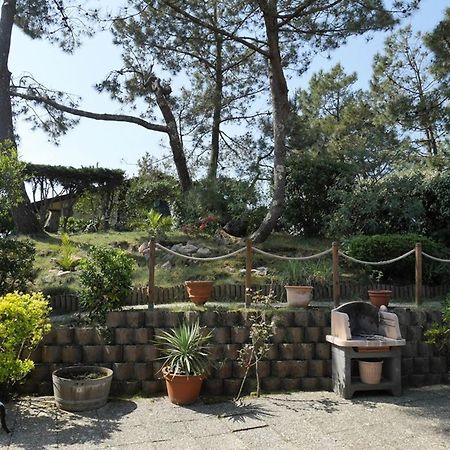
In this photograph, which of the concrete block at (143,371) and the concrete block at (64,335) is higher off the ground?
the concrete block at (64,335)

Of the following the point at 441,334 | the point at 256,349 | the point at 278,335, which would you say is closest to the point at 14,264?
the point at 256,349

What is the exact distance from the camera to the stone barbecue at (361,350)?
4.49 meters

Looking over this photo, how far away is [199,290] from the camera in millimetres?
5227

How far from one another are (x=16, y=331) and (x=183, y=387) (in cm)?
156

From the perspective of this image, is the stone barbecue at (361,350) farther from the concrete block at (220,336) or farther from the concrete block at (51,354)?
the concrete block at (51,354)

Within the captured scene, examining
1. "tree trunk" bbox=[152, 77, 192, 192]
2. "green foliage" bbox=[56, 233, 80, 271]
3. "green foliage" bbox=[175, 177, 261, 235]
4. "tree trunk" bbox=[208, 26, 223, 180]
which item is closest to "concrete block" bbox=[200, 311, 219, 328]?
"green foliage" bbox=[56, 233, 80, 271]

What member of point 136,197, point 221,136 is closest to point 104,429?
point 136,197

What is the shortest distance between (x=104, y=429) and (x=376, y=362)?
266 cm

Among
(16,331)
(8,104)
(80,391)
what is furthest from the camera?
(8,104)

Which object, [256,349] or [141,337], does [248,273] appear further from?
[141,337]

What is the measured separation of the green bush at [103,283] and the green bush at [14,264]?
1.18 meters

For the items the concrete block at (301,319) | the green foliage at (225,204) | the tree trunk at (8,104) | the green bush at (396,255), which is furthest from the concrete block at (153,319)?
the tree trunk at (8,104)

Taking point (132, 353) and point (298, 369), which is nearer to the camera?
point (132, 353)

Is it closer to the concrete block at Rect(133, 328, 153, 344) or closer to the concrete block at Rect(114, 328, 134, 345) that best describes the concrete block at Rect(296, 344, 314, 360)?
the concrete block at Rect(133, 328, 153, 344)
